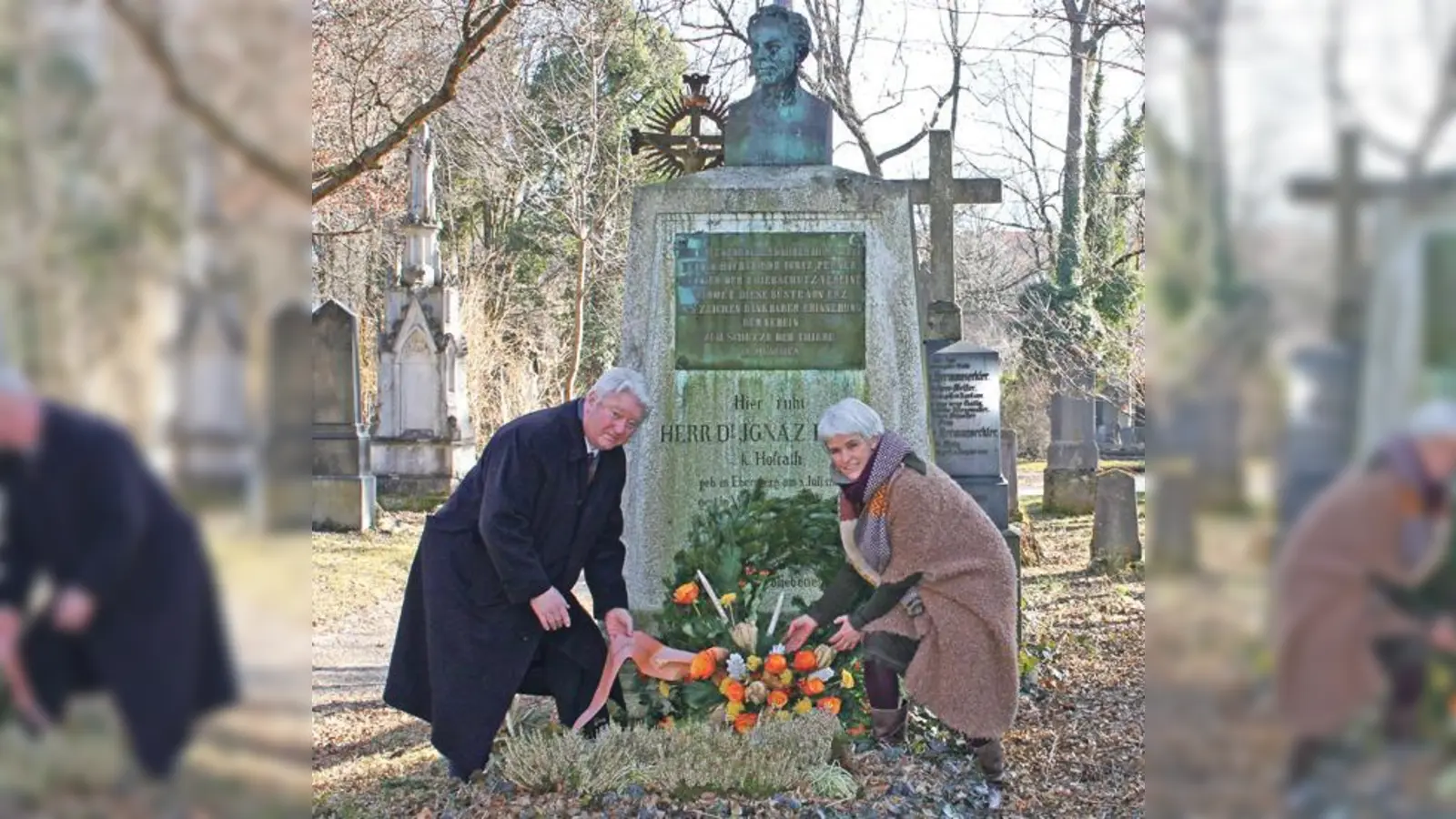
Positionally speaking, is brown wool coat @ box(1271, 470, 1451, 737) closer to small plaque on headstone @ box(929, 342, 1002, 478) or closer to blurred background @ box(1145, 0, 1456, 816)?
blurred background @ box(1145, 0, 1456, 816)

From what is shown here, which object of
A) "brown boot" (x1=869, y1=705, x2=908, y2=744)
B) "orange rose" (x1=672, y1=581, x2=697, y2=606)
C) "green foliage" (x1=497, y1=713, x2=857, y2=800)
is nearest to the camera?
"green foliage" (x1=497, y1=713, x2=857, y2=800)

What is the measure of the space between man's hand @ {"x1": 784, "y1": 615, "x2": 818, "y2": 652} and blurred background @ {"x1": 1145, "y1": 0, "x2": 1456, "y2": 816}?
3.42 meters

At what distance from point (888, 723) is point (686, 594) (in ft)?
3.29

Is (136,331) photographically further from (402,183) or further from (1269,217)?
(402,183)

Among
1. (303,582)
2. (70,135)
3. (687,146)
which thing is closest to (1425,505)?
(303,582)

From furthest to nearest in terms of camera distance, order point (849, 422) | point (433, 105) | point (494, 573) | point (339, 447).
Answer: point (339, 447) < point (433, 105) < point (494, 573) < point (849, 422)

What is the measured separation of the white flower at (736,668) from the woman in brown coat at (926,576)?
1.73 ft

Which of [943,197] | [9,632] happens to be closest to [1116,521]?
[943,197]

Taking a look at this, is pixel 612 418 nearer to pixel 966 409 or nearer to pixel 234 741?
pixel 234 741

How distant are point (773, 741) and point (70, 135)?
3.83 meters

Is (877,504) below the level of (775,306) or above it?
below

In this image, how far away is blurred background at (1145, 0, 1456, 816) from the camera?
1.62 meters

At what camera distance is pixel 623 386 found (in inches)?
187

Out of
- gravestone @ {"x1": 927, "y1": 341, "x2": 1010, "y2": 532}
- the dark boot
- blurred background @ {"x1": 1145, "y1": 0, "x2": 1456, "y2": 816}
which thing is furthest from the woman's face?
gravestone @ {"x1": 927, "y1": 341, "x2": 1010, "y2": 532}
